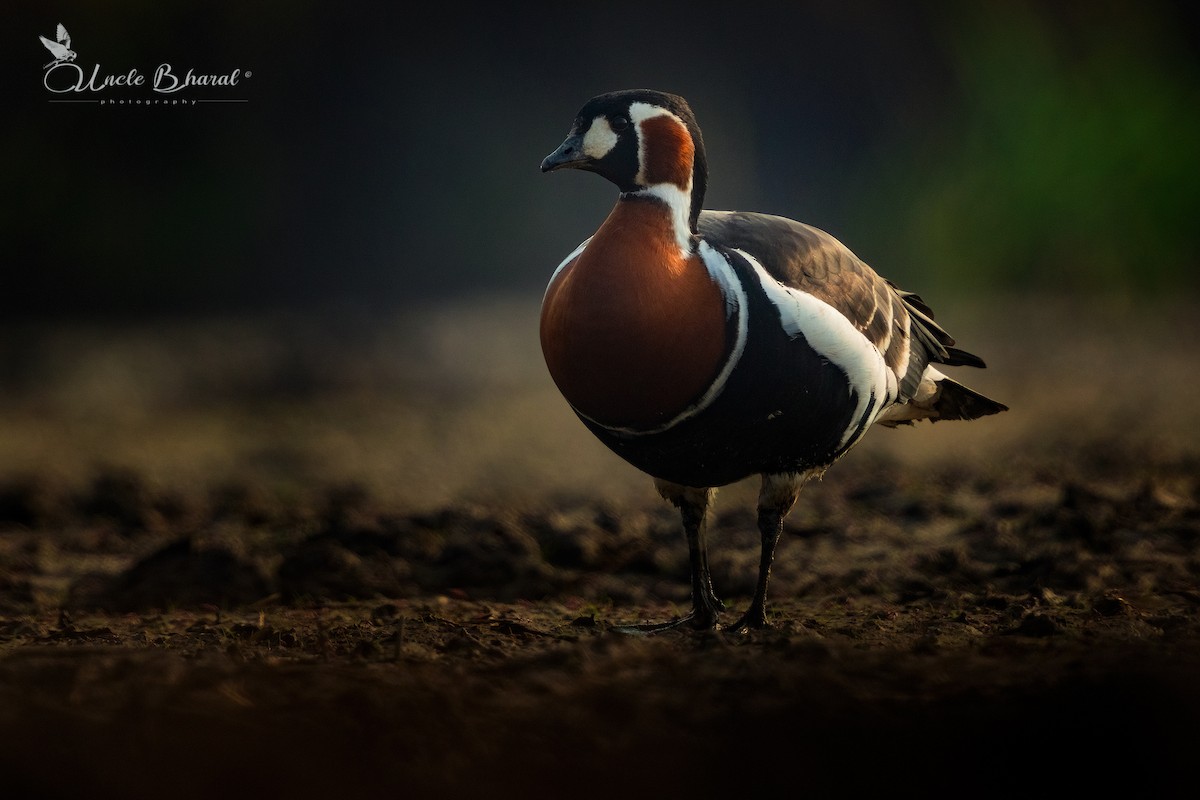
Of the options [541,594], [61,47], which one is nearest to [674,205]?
[541,594]

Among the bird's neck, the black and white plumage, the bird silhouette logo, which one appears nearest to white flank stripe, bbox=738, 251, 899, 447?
the black and white plumage

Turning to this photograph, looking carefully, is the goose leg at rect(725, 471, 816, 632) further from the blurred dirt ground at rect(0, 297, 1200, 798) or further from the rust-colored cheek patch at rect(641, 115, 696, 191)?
the rust-colored cheek patch at rect(641, 115, 696, 191)

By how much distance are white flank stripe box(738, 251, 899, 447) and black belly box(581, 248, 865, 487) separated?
0.08ft

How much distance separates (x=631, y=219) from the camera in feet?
12.0

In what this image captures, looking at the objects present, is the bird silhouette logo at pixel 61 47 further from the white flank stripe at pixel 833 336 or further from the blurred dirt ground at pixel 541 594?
the white flank stripe at pixel 833 336

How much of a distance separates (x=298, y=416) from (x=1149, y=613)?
6.33 m

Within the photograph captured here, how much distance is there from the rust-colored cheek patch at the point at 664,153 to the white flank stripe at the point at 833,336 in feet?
0.97

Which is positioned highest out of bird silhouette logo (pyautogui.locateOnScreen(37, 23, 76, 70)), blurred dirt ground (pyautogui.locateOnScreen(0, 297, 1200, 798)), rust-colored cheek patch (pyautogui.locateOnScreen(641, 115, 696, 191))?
bird silhouette logo (pyautogui.locateOnScreen(37, 23, 76, 70))

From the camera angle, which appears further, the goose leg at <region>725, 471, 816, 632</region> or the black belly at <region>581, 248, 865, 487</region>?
the goose leg at <region>725, 471, 816, 632</region>

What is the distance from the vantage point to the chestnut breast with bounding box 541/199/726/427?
352 centimetres

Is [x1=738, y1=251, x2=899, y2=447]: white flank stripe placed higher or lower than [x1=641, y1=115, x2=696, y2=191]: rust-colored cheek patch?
lower

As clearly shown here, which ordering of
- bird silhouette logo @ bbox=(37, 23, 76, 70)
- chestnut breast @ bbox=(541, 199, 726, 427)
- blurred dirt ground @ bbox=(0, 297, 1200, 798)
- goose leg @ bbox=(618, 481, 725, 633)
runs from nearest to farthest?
blurred dirt ground @ bbox=(0, 297, 1200, 798), chestnut breast @ bbox=(541, 199, 726, 427), goose leg @ bbox=(618, 481, 725, 633), bird silhouette logo @ bbox=(37, 23, 76, 70)

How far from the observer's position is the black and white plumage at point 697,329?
3.54m

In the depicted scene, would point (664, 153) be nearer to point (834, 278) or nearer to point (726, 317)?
point (726, 317)
